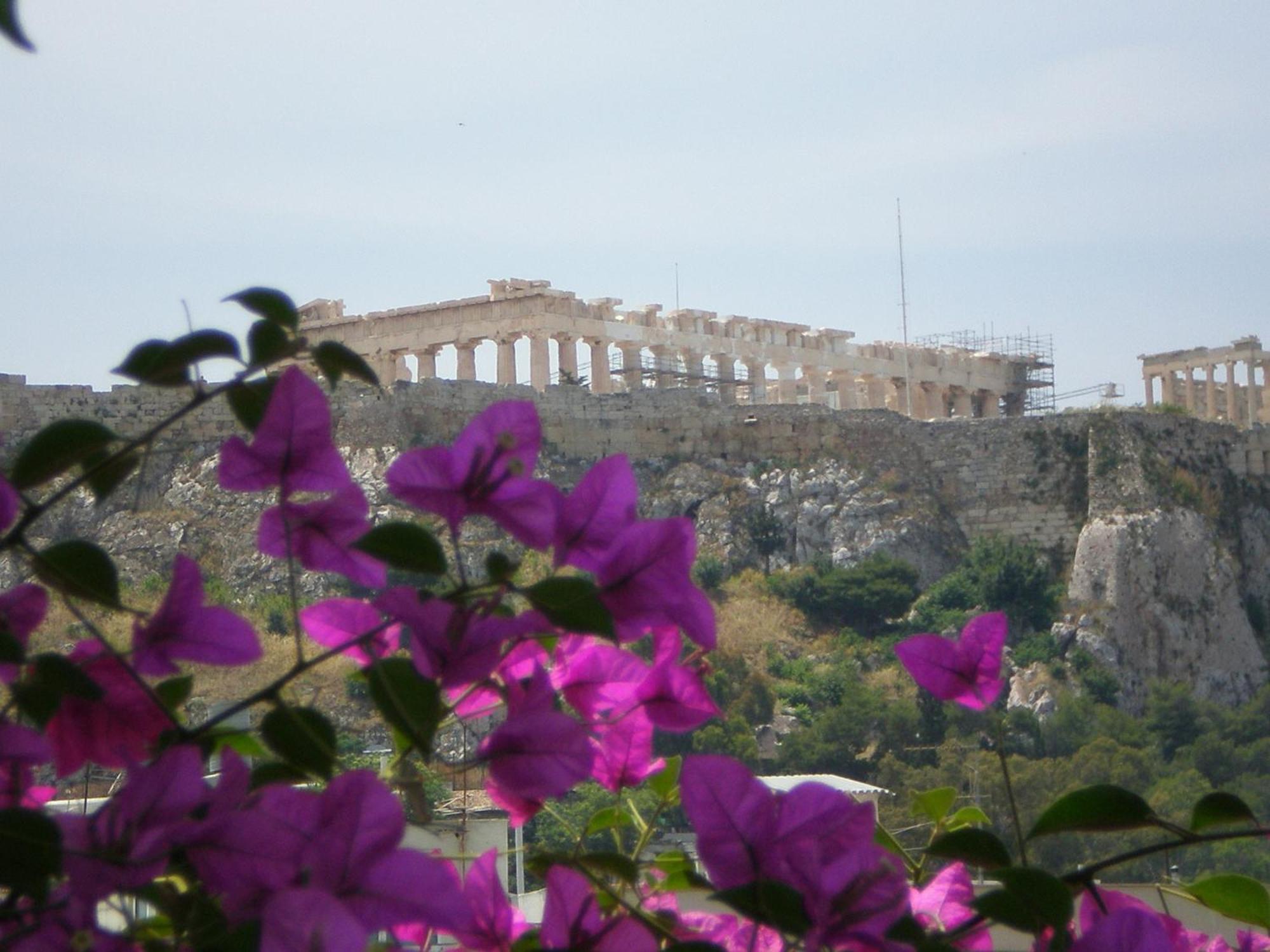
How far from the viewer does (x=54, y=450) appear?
35.4 inches

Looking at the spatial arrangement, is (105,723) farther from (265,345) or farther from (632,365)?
(632,365)

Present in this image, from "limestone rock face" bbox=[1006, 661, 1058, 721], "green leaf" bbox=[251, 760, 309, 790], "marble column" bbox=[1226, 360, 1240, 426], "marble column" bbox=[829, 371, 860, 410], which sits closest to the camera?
"green leaf" bbox=[251, 760, 309, 790]

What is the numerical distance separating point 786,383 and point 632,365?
3.08 m

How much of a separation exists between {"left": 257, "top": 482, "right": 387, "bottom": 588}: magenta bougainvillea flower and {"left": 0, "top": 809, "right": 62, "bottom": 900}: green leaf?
204 mm

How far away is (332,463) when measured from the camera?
0.92m

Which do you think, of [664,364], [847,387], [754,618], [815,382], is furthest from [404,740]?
[847,387]

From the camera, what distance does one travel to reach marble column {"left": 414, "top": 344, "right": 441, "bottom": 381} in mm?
31844

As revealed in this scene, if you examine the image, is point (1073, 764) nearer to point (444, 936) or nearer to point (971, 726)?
point (971, 726)

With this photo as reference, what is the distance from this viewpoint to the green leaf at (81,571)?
2.95ft

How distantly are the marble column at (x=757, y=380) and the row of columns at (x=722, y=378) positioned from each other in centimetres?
1

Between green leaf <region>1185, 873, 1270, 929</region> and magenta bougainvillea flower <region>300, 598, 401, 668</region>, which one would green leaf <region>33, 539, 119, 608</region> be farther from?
green leaf <region>1185, 873, 1270, 929</region>

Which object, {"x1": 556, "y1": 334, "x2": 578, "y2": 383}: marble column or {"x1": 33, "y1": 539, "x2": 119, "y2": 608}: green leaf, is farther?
{"x1": 556, "y1": 334, "x2": 578, "y2": 383}: marble column

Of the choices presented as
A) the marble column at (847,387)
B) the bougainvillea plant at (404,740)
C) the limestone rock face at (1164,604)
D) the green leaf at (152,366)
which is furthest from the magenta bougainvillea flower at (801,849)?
the marble column at (847,387)

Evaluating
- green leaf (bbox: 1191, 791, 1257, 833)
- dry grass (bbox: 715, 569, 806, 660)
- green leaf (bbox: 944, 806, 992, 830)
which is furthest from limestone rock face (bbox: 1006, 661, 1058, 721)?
green leaf (bbox: 1191, 791, 1257, 833)
